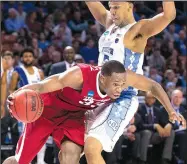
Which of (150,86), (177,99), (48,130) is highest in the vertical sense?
(150,86)

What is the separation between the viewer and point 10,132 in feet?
27.9

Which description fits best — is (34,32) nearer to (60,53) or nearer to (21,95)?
(60,53)

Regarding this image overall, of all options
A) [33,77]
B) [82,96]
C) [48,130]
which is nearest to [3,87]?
[33,77]

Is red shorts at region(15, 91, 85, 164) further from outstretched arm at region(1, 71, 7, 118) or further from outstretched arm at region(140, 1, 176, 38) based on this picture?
outstretched arm at region(1, 71, 7, 118)

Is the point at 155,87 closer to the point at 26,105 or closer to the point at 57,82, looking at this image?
the point at 57,82

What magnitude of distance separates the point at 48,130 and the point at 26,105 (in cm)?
57

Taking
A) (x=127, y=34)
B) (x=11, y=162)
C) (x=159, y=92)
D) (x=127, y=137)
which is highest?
(x=127, y=34)

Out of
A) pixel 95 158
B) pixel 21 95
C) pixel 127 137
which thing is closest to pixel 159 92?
pixel 95 158

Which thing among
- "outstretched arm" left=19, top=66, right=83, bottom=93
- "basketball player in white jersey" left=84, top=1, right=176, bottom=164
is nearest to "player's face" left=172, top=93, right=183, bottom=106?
"basketball player in white jersey" left=84, top=1, right=176, bottom=164

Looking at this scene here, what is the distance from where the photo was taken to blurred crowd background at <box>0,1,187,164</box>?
8.76 meters

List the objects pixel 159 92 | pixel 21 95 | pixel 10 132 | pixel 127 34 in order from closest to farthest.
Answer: pixel 21 95 < pixel 159 92 < pixel 127 34 < pixel 10 132

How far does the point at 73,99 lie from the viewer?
5.47m

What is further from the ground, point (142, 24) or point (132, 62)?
point (142, 24)

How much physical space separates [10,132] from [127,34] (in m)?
3.24
